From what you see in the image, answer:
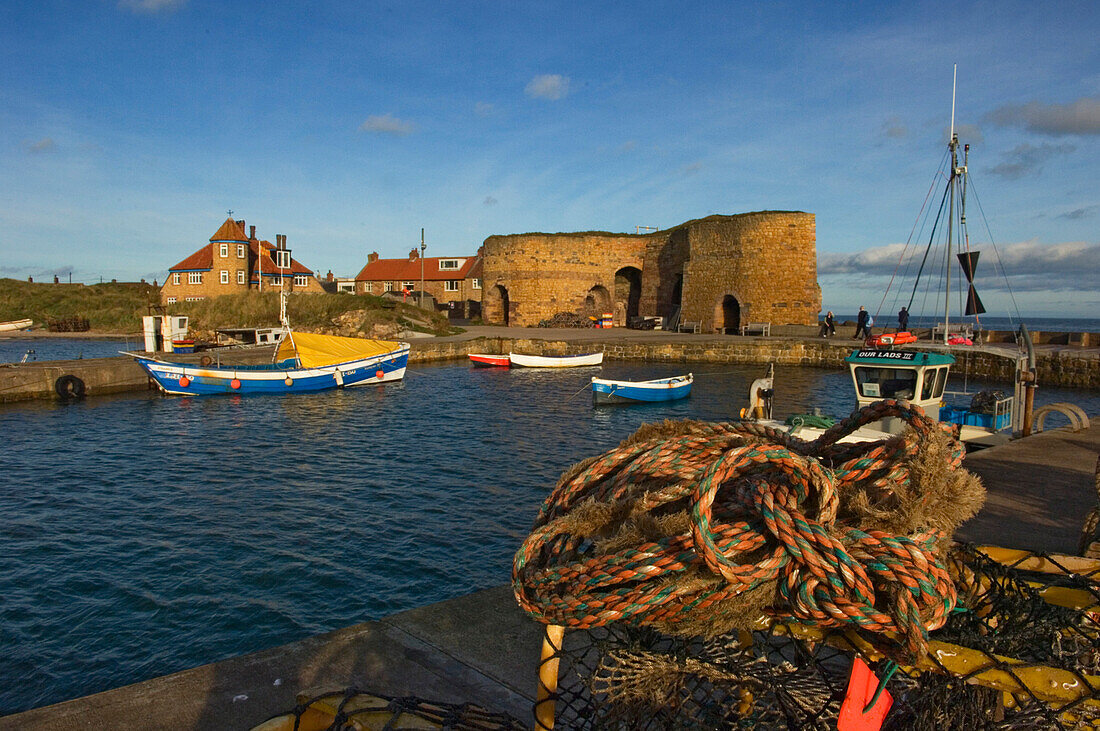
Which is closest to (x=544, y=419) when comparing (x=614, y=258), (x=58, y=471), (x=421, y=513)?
(x=421, y=513)

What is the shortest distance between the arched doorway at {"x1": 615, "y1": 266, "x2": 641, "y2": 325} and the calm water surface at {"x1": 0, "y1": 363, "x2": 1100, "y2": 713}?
98.4 ft

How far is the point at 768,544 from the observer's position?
6.43ft

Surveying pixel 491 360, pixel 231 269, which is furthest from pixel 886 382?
pixel 231 269

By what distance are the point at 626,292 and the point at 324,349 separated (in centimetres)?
3038

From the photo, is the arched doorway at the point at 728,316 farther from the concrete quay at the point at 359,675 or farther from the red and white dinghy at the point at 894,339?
the concrete quay at the point at 359,675

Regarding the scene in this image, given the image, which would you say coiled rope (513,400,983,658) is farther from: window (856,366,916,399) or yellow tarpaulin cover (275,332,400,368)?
yellow tarpaulin cover (275,332,400,368)

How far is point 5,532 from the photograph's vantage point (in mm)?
10875

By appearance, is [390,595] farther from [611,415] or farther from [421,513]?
[611,415]

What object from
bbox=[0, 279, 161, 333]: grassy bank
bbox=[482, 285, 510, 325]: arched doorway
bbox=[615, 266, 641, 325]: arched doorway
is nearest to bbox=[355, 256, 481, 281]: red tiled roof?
bbox=[482, 285, 510, 325]: arched doorway

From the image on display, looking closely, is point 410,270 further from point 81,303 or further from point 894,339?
point 894,339

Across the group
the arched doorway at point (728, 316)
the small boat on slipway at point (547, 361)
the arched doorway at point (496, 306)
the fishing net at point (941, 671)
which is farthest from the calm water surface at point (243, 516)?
the arched doorway at point (496, 306)

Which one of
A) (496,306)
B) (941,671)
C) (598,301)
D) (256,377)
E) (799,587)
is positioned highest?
(598,301)

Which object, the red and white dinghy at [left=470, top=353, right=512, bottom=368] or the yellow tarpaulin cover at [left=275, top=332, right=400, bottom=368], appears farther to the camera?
the red and white dinghy at [left=470, top=353, right=512, bottom=368]

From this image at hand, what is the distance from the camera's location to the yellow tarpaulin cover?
89.9ft
